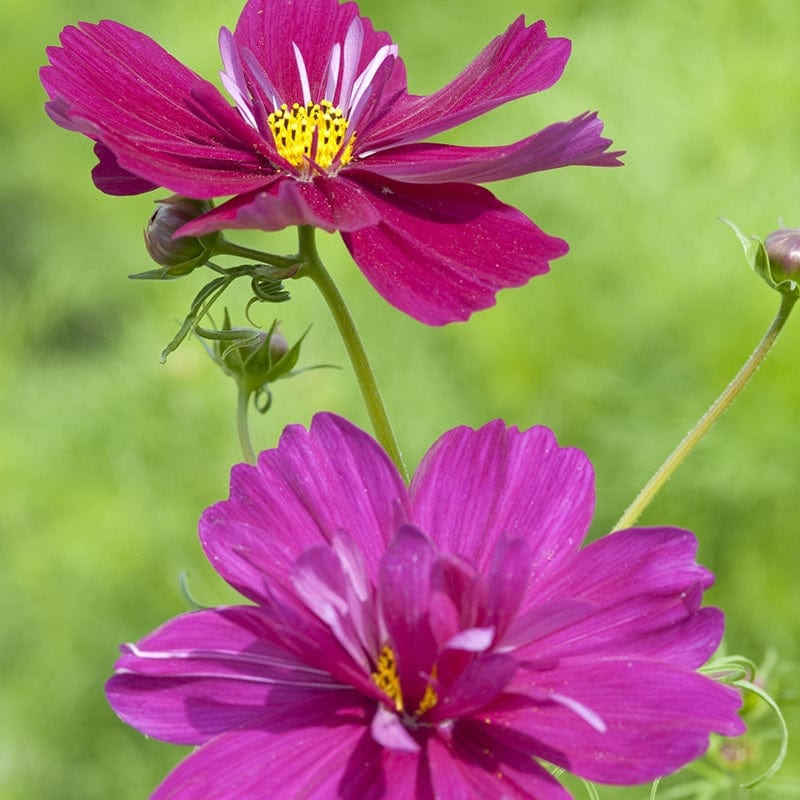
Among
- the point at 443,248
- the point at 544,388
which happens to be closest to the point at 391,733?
the point at 443,248

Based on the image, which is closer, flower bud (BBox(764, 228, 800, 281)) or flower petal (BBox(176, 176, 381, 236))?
flower petal (BBox(176, 176, 381, 236))

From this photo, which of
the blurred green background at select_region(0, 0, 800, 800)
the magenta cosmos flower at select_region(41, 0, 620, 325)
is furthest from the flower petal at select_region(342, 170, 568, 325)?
the blurred green background at select_region(0, 0, 800, 800)

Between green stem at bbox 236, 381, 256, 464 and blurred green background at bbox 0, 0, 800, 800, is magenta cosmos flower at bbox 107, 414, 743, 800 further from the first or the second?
blurred green background at bbox 0, 0, 800, 800

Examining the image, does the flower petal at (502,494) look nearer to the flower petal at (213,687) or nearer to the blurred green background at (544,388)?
the flower petal at (213,687)

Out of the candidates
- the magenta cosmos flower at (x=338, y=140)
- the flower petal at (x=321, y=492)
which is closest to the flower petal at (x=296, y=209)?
the magenta cosmos flower at (x=338, y=140)

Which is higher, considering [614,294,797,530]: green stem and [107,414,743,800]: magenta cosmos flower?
[614,294,797,530]: green stem
